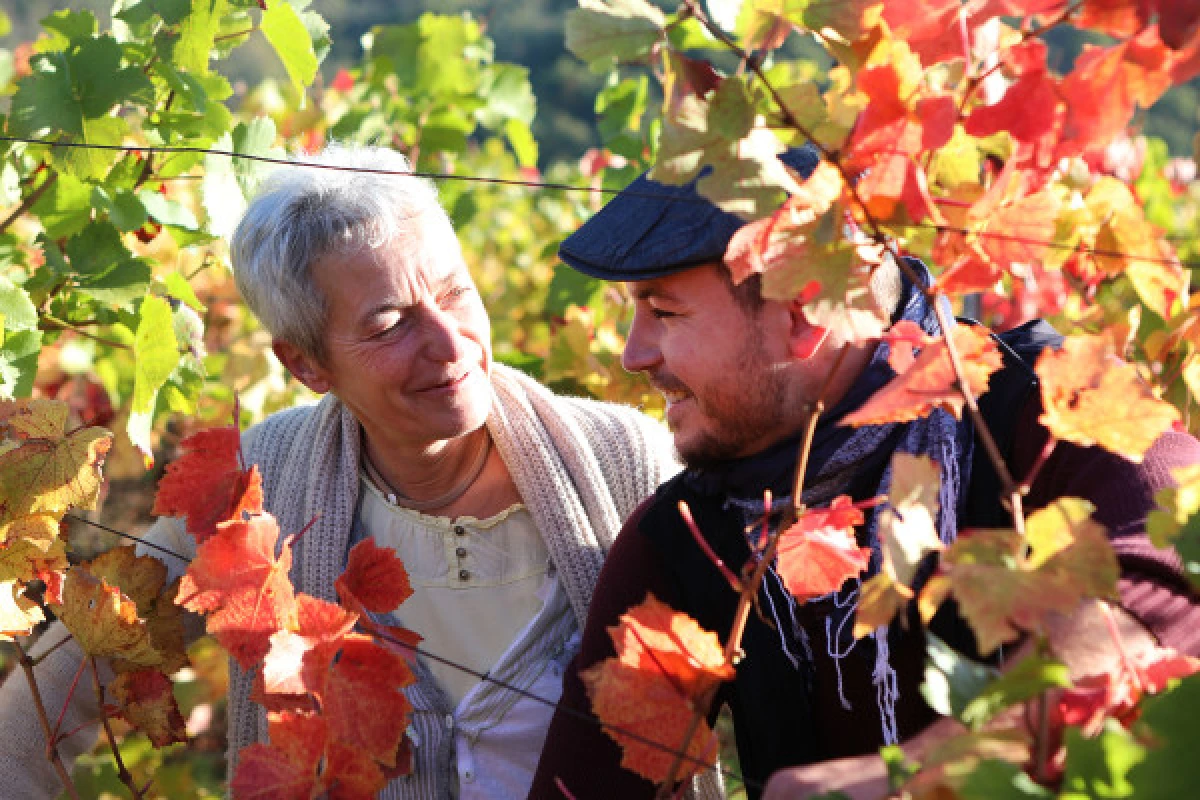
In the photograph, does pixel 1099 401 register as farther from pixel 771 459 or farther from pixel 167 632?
pixel 167 632

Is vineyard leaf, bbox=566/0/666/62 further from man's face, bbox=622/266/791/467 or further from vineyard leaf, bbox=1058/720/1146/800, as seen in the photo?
man's face, bbox=622/266/791/467

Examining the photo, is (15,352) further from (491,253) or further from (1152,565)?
(491,253)

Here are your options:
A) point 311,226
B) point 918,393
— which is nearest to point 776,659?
point 918,393

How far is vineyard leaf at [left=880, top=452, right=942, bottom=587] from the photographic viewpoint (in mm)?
810

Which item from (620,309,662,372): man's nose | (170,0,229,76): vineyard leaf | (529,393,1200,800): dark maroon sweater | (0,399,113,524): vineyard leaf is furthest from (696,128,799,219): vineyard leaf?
(170,0,229,76): vineyard leaf

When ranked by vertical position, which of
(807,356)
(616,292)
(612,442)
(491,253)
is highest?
(807,356)

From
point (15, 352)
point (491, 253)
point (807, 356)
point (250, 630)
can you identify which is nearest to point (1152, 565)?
point (807, 356)

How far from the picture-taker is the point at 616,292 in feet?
11.6

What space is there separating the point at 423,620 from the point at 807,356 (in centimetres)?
101

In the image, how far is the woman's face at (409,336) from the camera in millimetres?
2137

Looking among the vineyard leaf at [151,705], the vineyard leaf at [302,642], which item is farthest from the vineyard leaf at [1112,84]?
the vineyard leaf at [151,705]

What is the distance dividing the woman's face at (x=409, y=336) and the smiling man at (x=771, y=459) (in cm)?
52

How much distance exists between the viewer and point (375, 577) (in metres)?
1.35

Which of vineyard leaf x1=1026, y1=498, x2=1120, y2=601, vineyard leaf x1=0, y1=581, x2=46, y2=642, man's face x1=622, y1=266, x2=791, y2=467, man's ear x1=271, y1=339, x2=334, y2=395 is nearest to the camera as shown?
vineyard leaf x1=1026, y1=498, x2=1120, y2=601
